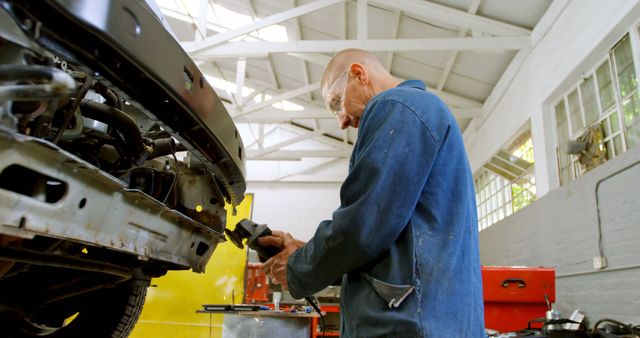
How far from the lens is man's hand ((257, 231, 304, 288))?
1.39 m

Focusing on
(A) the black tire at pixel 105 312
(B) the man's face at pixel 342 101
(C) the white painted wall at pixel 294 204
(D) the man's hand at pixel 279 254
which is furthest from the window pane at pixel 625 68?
(C) the white painted wall at pixel 294 204

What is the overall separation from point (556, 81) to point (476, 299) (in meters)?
4.17

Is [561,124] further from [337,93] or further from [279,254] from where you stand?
[279,254]

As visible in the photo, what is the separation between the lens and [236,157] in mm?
1707

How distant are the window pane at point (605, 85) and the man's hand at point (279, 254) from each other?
11.4 ft

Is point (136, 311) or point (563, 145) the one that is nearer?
point (136, 311)

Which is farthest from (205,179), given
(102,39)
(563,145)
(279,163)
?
(279,163)

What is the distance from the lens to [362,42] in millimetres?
5254

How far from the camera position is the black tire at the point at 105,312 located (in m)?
2.08

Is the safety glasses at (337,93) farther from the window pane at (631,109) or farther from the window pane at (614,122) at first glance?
the window pane at (614,122)

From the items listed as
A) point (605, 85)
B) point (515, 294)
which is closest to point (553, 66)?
point (605, 85)

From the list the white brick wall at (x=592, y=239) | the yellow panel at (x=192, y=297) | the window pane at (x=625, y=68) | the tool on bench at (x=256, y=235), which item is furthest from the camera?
the yellow panel at (x=192, y=297)

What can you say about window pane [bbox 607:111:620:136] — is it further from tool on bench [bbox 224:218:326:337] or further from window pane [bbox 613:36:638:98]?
tool on bench [bbox 224:218:326:337]

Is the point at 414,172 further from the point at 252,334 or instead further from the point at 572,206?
the point at 572,206
